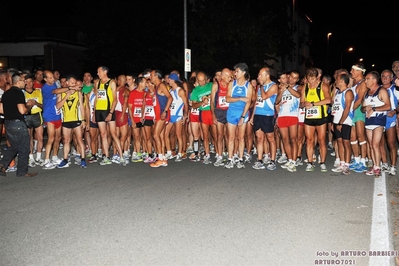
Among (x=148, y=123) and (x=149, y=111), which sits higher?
(x=149, y=111)

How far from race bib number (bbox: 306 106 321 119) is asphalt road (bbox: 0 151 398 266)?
3.88 ft

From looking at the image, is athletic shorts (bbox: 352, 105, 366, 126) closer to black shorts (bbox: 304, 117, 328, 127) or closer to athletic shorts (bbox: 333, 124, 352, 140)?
athletic shorts (bbox: 333, 124, 352, 140)

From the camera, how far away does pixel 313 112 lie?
8.80 m

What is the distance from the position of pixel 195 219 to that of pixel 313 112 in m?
4.15

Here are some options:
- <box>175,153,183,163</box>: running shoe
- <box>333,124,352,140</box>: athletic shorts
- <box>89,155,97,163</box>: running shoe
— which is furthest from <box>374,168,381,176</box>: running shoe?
<box>89,155,97,163</box>: running shoe

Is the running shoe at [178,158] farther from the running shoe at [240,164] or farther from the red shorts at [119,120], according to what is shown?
the running shoe at [240,164]

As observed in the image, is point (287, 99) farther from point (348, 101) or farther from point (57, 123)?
point (57, 123)

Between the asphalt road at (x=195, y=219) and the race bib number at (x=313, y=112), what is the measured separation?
1.18m

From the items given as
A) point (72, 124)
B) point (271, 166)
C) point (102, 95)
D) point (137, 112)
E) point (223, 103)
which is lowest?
point (271, 166)

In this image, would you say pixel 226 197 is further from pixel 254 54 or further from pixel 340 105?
pixel 254 54

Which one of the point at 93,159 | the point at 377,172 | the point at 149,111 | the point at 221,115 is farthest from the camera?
the point at 93,159

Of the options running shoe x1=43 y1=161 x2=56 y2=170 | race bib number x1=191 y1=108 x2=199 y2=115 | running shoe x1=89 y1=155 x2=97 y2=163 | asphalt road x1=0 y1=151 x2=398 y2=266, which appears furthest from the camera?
race bib number x1=191 y1=108 x2=199 y2=115

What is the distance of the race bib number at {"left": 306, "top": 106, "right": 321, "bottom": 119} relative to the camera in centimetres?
876

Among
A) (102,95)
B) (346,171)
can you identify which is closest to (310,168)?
(346,171)
